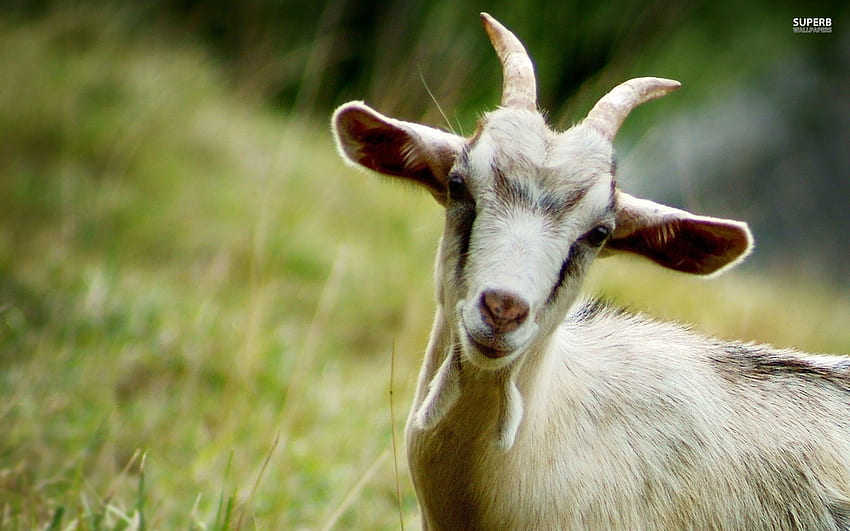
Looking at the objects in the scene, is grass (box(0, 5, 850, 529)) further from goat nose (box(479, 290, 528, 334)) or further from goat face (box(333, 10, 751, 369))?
goat nose (box(479, 290, 528, 334))

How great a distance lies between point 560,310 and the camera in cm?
286

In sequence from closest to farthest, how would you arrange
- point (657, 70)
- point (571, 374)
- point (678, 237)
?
1. point (678, 237)
2. point (571, 374)
3. point (657, 70)

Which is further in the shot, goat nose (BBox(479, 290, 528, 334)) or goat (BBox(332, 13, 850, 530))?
goat (BBox(332, 13, 850, 530))

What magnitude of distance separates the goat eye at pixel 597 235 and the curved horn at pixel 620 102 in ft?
0.93

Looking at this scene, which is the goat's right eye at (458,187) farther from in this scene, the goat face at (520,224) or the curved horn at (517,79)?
the curved horn at (517,79)

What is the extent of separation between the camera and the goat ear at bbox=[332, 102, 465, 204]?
294 cm

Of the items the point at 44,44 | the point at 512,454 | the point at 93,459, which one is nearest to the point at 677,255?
the point at 512,454

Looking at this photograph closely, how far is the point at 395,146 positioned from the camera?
3.00 meters

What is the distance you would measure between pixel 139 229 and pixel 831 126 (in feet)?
30.6

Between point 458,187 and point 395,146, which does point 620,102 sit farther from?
point 395,146

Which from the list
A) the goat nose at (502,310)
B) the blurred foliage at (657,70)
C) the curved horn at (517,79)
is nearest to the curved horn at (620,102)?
the curved horn at (517,79)

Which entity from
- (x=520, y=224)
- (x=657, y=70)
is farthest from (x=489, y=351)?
(x=657, y=70)

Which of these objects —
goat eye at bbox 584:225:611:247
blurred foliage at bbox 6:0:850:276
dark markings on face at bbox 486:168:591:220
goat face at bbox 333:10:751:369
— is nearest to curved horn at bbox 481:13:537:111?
goat face at bbox 333:10:751:369

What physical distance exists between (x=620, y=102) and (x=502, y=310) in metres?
0.85
